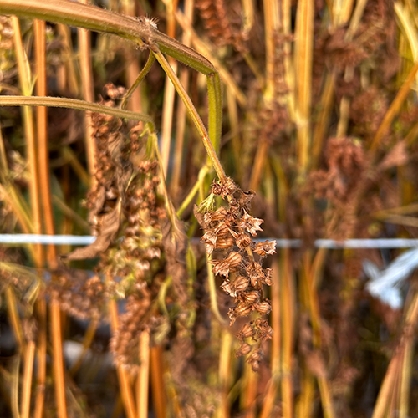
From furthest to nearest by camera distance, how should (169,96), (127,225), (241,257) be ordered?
(169,96) → (127,225) → (241,257)

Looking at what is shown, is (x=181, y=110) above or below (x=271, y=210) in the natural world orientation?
above

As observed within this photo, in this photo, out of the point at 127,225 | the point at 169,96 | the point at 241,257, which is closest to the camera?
the point at 241,257

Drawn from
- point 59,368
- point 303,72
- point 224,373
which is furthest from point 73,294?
point 303,72

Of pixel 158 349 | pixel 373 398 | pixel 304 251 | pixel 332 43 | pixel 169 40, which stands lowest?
pixel 373 398

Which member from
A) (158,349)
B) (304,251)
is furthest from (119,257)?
(304,251)

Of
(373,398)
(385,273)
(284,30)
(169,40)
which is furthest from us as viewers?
(373,398)

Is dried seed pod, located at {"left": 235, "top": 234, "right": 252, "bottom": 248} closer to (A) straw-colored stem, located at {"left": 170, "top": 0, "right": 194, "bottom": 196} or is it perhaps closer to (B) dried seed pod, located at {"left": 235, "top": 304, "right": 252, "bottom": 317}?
(B) dried seed pod, located at {"left": 235, "top": 304, "right": 252, "bottom": 317}

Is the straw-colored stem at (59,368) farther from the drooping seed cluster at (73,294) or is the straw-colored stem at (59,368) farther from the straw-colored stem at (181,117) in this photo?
the straw-colored stem at (181,117)

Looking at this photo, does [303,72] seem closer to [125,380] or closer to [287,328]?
[287,328]

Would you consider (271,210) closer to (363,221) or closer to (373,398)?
(363,221)
